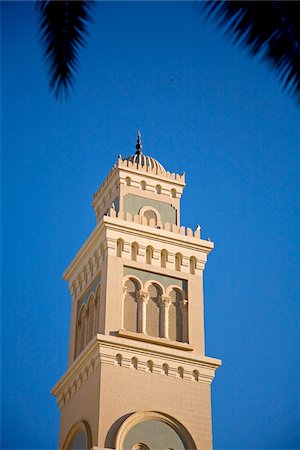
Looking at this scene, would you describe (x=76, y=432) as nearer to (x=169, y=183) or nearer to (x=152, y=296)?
(x=152, y=296)

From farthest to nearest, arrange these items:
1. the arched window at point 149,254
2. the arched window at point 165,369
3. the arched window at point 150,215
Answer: the arched window at point 150,215, the arched window at point 149,254, the arched window at point 165,369

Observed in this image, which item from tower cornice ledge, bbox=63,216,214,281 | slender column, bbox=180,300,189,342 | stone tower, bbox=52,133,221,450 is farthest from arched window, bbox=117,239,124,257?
slender column, bbox=180,300,189,342

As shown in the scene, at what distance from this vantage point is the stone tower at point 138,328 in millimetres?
27703

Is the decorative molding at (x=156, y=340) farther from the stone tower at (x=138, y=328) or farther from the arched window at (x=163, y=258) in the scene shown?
the arched window at (x=163, y=258)

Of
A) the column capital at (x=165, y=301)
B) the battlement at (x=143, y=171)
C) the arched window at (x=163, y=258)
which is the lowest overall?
the column capital at (x=165, y=301)

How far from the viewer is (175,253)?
31188 millimetres

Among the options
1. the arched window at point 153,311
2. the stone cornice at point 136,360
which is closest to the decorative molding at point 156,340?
the stone cornice at point 136,360

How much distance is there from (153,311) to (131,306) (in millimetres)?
699

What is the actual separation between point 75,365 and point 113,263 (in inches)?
127

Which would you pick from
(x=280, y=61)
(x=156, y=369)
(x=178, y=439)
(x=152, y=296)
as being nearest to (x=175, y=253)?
(x=152, y=296)

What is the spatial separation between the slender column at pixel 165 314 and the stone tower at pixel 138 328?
0.03 metres

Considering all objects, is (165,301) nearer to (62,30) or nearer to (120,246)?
(120,246)

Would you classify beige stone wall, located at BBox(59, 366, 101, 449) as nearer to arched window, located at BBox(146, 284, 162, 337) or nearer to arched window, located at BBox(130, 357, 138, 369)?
arched window, located at BBox(130, 357, 138, 369)

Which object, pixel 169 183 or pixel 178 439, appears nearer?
pixel 178 439
